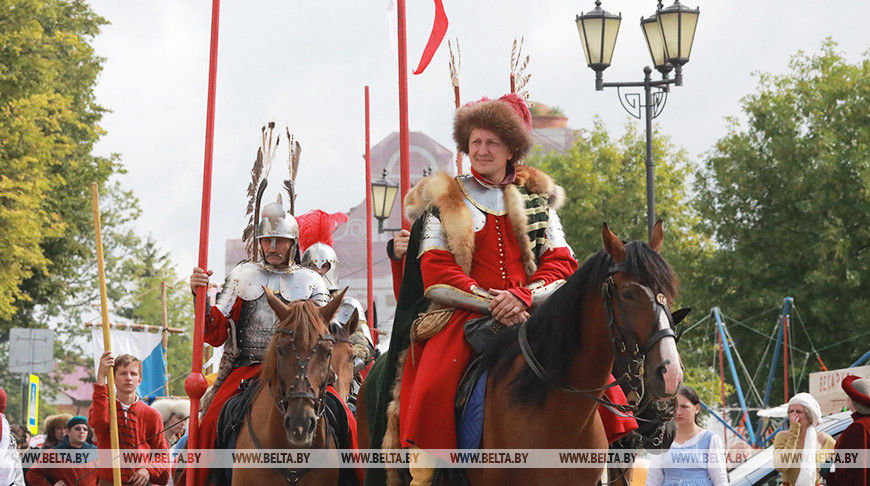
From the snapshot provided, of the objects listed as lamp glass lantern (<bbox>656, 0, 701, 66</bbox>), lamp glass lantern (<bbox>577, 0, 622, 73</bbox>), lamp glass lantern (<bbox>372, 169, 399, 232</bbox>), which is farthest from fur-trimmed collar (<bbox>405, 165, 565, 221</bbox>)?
lamp glass lantern (<bbox>372, 169, 399, 232</bbox>)

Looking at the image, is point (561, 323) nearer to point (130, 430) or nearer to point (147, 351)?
point (130, 430)

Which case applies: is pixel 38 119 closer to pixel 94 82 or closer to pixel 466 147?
pixel 94 82

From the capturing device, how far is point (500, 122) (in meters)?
6.77

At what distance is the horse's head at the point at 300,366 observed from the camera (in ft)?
24.4

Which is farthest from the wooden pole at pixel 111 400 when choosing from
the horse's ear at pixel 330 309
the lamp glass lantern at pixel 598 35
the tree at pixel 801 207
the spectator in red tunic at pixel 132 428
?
the tree at pixel 801 207

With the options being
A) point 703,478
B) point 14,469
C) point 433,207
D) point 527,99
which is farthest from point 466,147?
point 14,469

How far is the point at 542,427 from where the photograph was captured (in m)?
5.81

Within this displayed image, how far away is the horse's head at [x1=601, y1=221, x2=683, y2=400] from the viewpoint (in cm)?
505

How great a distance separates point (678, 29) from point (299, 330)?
23.8ft

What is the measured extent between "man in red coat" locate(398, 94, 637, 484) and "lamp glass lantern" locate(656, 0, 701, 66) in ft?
22.4

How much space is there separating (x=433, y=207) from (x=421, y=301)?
1.76 ft

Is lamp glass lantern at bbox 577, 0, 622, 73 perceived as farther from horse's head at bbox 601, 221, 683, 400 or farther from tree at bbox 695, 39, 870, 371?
tree at bbox 695, 39, 870, 371

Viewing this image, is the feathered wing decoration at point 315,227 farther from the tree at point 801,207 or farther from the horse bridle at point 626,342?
the tree at point 801,207

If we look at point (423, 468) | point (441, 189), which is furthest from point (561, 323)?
point (441, 189)
